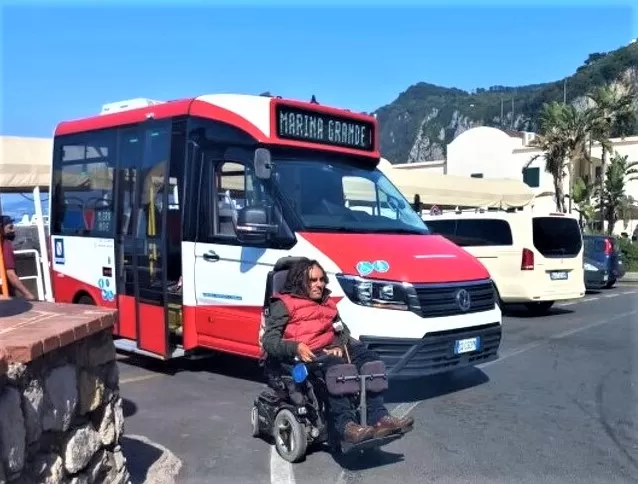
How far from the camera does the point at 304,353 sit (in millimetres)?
5422

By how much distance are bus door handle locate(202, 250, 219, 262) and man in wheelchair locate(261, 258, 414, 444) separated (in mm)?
2099

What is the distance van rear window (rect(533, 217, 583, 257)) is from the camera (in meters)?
14.3

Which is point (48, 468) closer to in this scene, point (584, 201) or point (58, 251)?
point (58, 251)

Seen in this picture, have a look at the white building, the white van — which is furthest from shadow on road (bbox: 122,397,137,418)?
the white building

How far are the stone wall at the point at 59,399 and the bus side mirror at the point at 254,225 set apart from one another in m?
2.66

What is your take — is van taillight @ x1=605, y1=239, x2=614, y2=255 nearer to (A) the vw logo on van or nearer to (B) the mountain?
(A) the vw logo on van

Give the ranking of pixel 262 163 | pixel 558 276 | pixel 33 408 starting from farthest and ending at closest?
pixel 558 276, pixel 262 163, pixel 33 408

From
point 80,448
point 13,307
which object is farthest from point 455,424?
point 13,307

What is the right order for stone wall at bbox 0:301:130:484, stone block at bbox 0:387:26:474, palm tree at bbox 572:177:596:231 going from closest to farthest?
1. stone block at bbox 0:387:26:474
2. stone wall at bbox 0:301:130:484
3. palm tree at bbox 572:177:596:231

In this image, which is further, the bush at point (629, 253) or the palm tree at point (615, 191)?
the palm tree at point (615, 191)

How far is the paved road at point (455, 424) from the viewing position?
5320mm

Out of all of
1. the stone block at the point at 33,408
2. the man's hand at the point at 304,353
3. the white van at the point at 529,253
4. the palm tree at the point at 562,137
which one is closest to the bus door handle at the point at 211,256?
the man's hand at the point at 304,353

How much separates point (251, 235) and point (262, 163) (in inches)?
29.1

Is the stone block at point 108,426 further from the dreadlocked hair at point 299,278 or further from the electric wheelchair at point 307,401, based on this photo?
the dreadlocked hair at point 299,278
